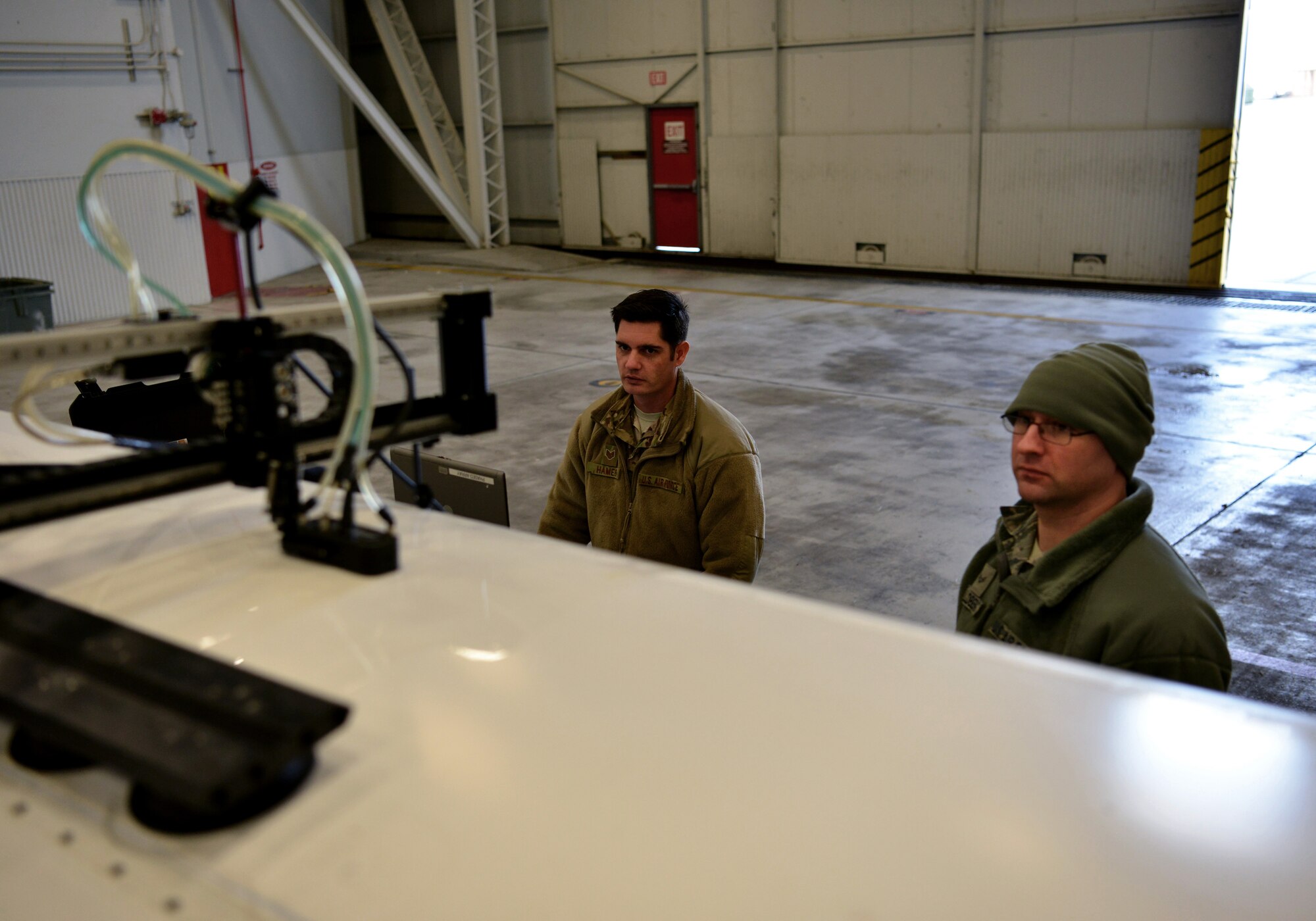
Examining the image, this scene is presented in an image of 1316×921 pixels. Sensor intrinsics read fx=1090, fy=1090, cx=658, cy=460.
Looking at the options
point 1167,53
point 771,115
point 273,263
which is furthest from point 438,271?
point 1167,53

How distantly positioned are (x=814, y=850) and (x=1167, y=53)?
44.0 ft

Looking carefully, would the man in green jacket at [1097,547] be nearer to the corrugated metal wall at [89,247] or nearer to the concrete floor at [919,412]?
the concrete floor at [919,412]

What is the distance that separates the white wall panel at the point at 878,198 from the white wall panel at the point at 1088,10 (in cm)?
149

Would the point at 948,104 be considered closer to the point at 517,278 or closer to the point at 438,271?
the point at 517,278

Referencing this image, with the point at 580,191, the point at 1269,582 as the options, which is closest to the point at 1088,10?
the point at 580,191

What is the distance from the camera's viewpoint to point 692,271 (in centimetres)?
1578

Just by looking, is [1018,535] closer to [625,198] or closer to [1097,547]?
[1097,547]

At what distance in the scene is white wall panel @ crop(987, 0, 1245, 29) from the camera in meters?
11.9

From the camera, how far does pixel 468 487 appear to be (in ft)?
11.7

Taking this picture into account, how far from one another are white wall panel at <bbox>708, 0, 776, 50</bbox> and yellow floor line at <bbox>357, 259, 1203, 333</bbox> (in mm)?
3835

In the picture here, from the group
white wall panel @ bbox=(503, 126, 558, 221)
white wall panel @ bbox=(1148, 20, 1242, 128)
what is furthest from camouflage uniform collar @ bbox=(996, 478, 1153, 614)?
white wall panel @ bbox=(503, 126, 558, 221)

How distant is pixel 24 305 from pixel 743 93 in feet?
32.2

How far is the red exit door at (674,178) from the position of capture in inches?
645

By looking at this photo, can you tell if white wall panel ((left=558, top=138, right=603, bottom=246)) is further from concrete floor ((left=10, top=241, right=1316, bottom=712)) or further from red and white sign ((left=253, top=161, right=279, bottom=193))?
red and white sign ((left=253, top=161, right=279, bottom=193))
